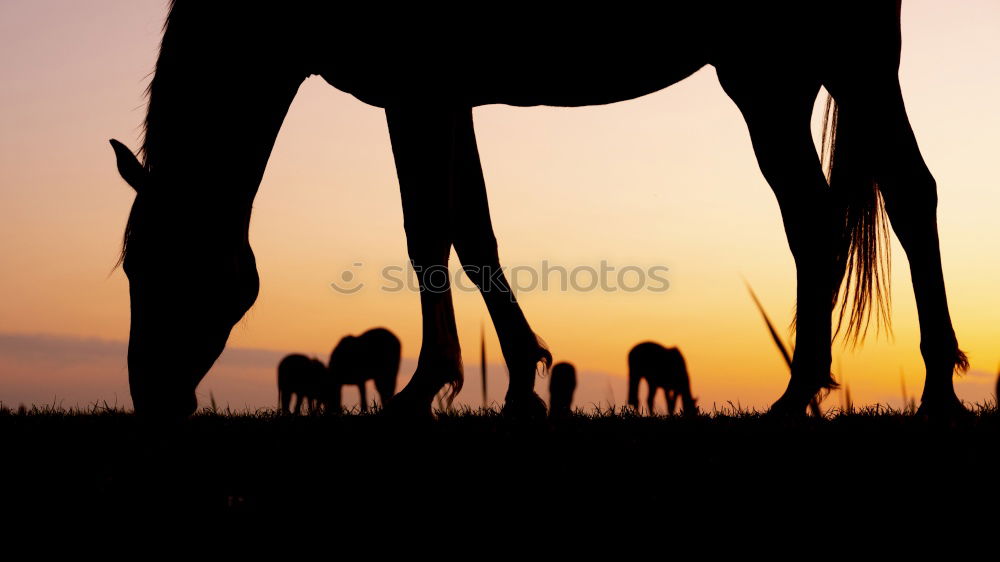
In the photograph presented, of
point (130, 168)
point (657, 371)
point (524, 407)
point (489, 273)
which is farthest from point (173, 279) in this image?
point (657, 371)

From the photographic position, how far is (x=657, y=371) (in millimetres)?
11195

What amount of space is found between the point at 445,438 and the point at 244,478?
0.75m

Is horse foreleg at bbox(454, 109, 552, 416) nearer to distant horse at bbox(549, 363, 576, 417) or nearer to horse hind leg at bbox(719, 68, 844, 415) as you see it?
horse hind leg at bbox(719, 68, 844, 415)

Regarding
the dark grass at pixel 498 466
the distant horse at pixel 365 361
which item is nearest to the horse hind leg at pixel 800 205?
the dark grass at pixel 498 466

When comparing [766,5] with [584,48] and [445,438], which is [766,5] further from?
[445,438]

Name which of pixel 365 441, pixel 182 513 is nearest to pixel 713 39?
pixel 365 441

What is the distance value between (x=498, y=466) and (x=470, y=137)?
2002mm

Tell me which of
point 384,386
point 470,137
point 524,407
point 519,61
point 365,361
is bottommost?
point 524,407

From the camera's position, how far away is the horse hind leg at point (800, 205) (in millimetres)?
4328

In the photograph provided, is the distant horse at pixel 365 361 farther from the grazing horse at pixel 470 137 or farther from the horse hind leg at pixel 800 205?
the horse hind leg at pixel 800 205

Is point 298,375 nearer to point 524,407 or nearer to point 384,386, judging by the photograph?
point 384,386

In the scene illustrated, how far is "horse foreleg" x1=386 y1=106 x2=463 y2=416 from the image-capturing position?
3.88 m

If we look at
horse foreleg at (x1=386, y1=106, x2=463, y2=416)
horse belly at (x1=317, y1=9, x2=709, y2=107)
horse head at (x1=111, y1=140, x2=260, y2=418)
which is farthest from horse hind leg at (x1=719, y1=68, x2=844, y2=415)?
horse head at (x1=111, y1=140, x2=260, y2=418)

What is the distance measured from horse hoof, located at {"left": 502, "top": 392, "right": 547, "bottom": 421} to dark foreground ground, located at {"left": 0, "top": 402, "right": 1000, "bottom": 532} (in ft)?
1.65
